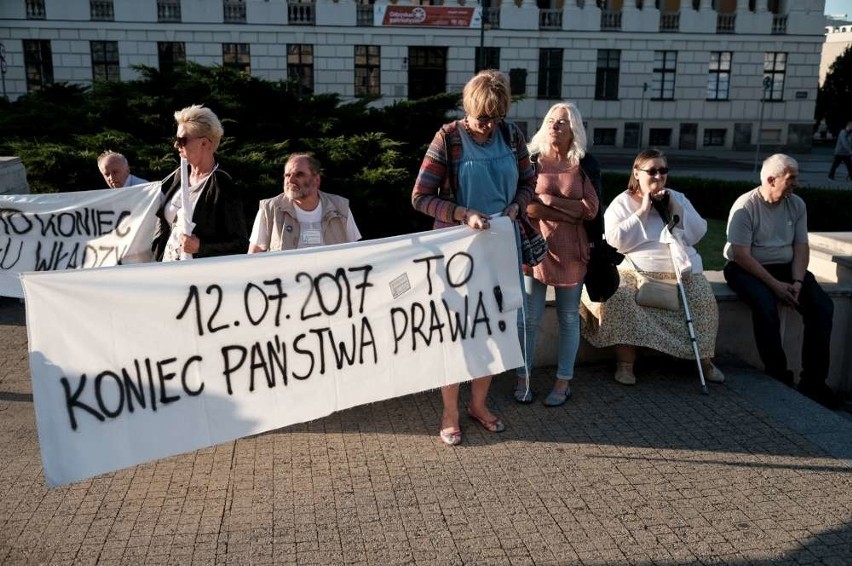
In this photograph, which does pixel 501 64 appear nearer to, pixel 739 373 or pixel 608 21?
pixel 608 21

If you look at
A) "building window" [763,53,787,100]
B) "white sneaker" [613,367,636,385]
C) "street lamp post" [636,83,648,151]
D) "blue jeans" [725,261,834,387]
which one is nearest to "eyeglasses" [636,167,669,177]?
"blue jeans" [725,261,834,387]

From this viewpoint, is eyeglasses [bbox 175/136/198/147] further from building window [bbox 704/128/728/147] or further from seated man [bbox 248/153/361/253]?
building window [bbox 704/128/728/147]

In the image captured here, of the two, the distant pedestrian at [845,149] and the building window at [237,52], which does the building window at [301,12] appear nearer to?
the building window at [237,52]

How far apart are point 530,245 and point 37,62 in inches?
1550

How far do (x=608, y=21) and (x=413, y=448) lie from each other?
40.0m

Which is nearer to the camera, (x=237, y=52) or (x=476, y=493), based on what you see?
(x=476, y=493)

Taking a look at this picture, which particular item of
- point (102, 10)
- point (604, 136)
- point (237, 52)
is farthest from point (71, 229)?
point (604, 136)

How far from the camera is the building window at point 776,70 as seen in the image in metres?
42.4

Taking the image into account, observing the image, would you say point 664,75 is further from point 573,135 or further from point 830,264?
point 573,135

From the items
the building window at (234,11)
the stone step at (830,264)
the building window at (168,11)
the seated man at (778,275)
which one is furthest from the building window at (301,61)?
the seated man at (778,275)

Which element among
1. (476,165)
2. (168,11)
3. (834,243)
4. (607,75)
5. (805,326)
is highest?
(168,11)

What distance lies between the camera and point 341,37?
130ft

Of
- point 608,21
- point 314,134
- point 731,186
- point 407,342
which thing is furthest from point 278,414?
point 608,21

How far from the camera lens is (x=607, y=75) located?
41.4 m
